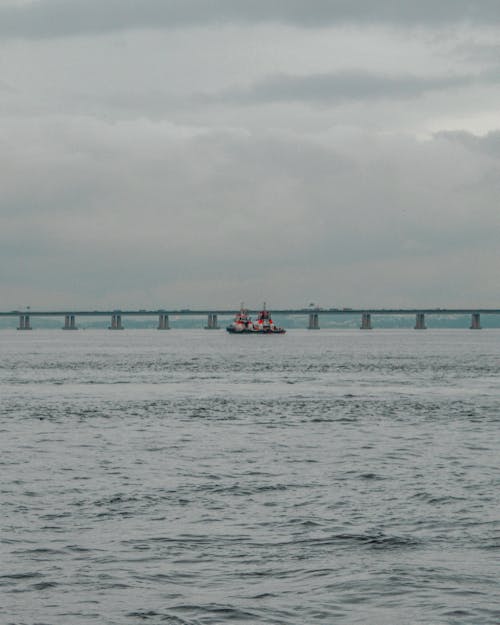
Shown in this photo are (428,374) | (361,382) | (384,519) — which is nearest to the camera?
(384,519)

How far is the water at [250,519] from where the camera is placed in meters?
15.9

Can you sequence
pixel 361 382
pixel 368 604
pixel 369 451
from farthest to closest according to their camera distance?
pixel 361 382 → pixel 369 451 → pixel 368 604

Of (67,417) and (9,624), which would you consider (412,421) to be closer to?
(67,417)

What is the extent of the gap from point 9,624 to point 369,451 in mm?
21114

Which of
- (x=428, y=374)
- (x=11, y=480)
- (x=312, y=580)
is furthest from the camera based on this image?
(x=428, y=374)

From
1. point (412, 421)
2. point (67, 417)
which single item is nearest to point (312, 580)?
point (412, 421)

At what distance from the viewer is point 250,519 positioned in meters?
22.0

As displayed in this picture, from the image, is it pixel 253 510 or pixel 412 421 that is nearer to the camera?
pixel 253 510

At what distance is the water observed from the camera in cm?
1586

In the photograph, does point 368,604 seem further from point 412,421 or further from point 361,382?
point 361,382

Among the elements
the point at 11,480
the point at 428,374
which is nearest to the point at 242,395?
the point at 428,374

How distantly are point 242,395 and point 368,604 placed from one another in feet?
165

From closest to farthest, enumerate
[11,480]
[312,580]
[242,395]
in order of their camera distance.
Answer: [312,580], [11,480], [242,395]

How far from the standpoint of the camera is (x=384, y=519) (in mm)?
21969
